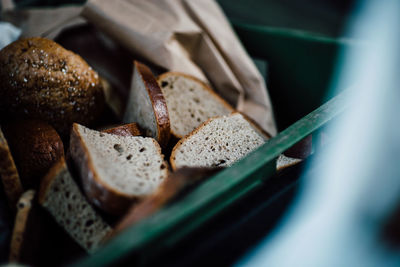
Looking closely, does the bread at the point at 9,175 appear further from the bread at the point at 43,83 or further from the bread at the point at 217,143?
the bread at the point at 217,143

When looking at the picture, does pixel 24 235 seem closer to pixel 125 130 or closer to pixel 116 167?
pixel 116 167

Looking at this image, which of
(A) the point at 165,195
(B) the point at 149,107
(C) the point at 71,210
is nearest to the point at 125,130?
(B) the point at 149,107

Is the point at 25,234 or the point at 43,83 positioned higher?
the point at 43,83

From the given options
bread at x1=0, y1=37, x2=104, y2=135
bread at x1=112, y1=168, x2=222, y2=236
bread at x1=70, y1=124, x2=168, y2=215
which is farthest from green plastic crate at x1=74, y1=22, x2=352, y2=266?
bread at x1=0, y1=37, x2=104, y2=135

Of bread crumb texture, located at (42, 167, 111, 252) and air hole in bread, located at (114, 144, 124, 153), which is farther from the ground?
air hole in bread, located at (114, 144, 124, 153)

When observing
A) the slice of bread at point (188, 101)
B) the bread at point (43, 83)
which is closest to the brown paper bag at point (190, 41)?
the slice of bread at point (188, 101)

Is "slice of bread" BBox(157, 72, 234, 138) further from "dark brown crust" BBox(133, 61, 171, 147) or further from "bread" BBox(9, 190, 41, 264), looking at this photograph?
"bread" BBox(9, 190, 41, 264)
